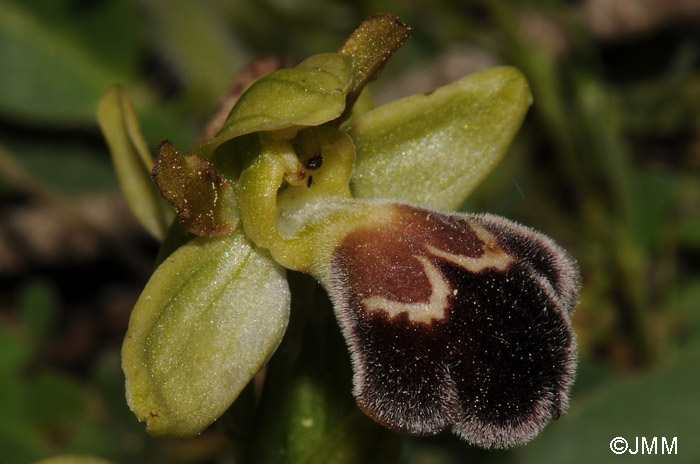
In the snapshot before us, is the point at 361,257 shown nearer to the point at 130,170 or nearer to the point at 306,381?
A: the point at 306,381

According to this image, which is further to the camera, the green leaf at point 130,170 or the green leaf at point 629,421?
the green leaf at point 629,421

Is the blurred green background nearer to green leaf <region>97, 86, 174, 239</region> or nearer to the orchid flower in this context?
the orchid flower

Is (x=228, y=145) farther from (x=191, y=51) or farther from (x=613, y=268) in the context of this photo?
(x=191, y=51)

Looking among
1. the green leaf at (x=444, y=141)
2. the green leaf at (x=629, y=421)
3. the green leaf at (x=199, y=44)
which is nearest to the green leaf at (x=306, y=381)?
the green leaf at (x=444, y=141)

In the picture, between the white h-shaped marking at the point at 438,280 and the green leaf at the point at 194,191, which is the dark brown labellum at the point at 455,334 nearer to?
the white h-shaped marking at the point at 438,280

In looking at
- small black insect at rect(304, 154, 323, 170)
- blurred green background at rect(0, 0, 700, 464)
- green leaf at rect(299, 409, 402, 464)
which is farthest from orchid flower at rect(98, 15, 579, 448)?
blurred green background at rect(0, 0, 700, 464)
